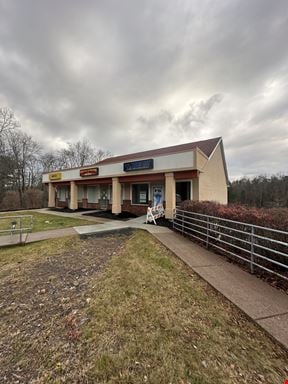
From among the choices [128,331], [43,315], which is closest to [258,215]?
[128,331]

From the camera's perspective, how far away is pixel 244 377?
1.92m

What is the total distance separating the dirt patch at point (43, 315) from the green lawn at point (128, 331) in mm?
14

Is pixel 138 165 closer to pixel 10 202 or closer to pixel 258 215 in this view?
pixel 258 215

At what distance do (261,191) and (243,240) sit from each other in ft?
145

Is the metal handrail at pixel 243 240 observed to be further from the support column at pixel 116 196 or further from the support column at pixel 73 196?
the support column at pixel 73 196

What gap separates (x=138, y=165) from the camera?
12.8 metres

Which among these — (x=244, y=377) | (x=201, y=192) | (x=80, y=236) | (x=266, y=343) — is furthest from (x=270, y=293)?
(x=201, y=192)

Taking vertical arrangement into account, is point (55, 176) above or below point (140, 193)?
above

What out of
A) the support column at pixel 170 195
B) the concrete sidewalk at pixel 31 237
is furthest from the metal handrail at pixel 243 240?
the concrete sidewalk at pixel 31 237

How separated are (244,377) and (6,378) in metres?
2.56

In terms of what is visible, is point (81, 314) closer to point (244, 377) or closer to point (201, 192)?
point (244, 377)

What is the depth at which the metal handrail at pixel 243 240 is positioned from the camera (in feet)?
13.7

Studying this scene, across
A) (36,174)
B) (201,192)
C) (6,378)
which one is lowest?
(6,378)

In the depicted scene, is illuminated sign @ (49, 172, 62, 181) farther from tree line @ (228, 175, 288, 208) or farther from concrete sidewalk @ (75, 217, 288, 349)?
tree line @ (228, 175, 288, 208)
